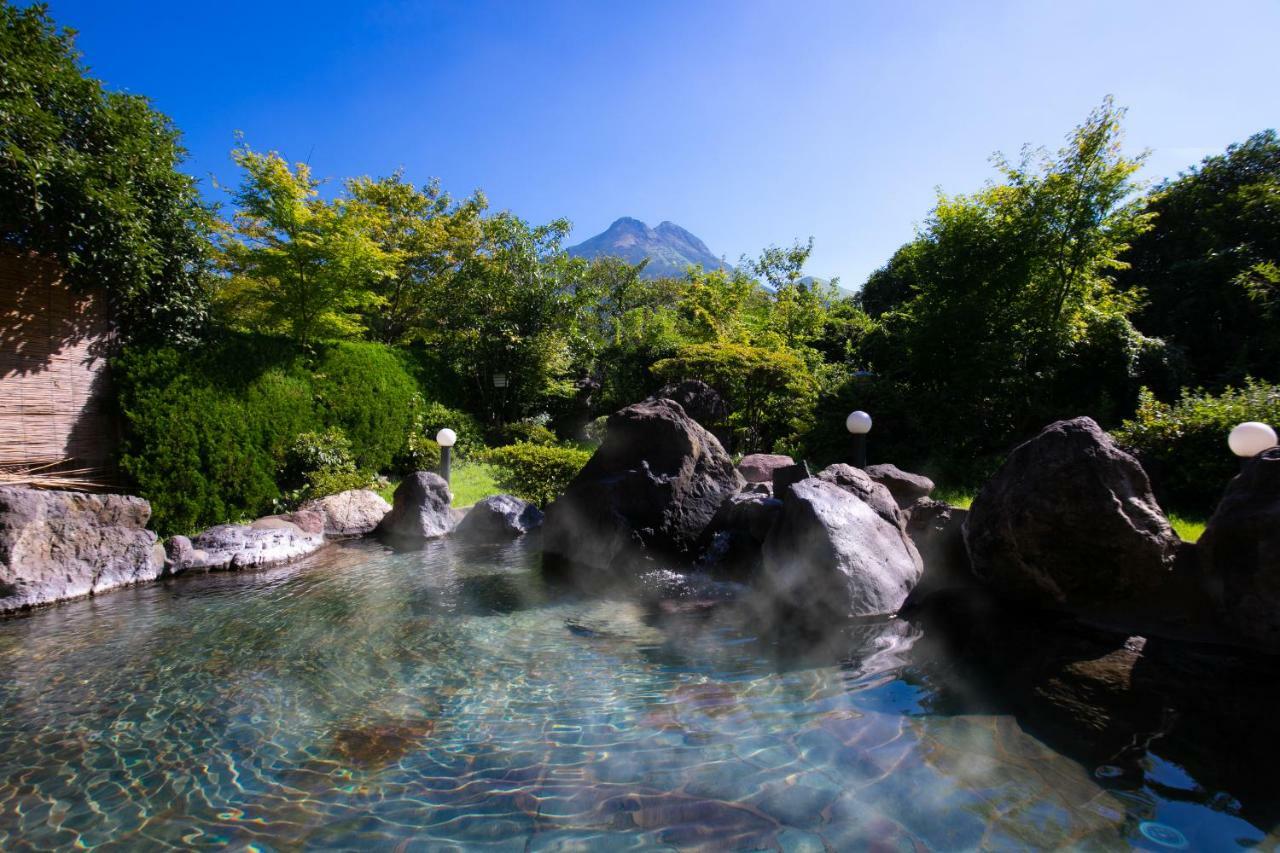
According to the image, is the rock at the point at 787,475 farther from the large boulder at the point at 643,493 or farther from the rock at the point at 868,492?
the rock at the point at 868,492

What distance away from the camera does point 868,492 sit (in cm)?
617

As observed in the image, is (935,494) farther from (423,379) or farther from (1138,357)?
(423,379)

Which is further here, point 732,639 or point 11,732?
point 732,639

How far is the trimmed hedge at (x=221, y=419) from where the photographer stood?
7867 mm

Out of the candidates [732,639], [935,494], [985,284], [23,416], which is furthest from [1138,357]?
[23,416]

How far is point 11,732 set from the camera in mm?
3482

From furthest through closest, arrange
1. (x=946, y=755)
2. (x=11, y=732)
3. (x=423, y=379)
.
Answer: (x=423, y=379)
(x=11, y=732)
(x=946, y=755)

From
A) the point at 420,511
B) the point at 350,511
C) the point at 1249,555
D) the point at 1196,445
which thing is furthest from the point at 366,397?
the point at 1196,445

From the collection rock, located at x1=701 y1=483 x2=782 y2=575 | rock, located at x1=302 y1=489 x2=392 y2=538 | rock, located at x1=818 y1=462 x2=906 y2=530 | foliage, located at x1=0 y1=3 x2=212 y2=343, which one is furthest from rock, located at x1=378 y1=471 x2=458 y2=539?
rock, located at x1=818 y1=462 x2=906 y2=530

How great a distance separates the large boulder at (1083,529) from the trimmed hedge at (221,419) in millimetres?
9784

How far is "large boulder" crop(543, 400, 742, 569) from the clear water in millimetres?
1907

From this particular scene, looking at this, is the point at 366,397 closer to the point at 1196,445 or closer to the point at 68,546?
the point at 68,546

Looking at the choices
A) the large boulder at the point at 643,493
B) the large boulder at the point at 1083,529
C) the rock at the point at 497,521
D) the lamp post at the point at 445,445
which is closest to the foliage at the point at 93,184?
the lamp post at the point at 445,445

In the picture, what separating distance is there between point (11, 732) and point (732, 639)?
4.70m
